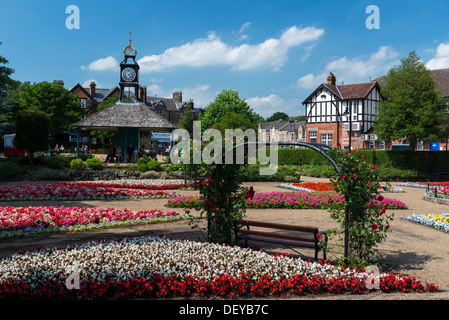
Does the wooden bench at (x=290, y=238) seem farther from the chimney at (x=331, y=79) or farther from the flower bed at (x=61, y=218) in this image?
the chimney at (x=331, y=79)

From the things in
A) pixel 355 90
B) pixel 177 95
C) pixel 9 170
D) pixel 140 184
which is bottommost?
pixel 140 184

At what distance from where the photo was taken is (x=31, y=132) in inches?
952

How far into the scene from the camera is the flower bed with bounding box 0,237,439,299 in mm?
5367

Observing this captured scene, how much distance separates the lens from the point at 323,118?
45.1 metres

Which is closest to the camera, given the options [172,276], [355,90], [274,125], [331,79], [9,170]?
[172,276]

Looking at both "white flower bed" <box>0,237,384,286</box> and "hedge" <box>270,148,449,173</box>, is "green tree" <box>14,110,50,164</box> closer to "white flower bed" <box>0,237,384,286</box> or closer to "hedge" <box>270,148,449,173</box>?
"white flower bed" <box>0,237,384,286</box>

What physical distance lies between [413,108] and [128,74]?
23.3m

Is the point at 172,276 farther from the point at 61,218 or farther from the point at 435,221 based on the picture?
the point at 435,221

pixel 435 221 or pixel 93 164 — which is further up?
pixel 93 164

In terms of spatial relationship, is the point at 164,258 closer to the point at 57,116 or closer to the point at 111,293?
the point at 111,293

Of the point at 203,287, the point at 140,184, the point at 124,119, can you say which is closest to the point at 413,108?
the point at 140,184

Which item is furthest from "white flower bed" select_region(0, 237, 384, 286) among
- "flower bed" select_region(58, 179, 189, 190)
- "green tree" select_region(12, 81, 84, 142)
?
"green tree" select_region(12, 81, 84, 142)

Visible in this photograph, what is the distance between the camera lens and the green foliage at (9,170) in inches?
790

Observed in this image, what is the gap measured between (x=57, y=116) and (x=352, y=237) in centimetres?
5349
